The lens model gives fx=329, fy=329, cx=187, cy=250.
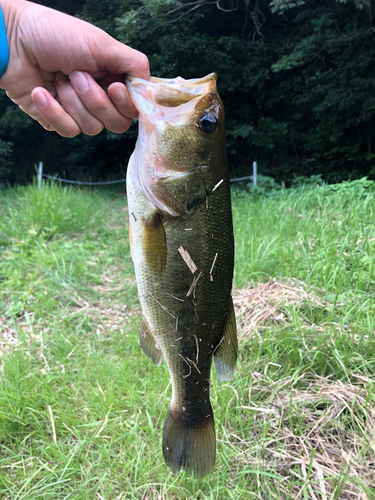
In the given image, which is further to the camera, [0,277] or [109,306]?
[0,277]

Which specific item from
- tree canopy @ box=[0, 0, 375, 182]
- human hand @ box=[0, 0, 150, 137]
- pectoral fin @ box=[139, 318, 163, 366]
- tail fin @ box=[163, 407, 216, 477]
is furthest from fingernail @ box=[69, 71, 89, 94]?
tree canopy @ box=[0, 0, 375, 182]

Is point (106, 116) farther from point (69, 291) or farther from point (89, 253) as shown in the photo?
point (89, 253)

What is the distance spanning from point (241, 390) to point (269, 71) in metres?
12.7

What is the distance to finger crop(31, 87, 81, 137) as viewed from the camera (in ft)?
4.32

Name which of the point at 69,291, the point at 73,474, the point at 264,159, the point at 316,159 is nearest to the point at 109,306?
the point at 69,291

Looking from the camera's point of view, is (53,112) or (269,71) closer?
(53,112)

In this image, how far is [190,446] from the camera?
121 centimetres

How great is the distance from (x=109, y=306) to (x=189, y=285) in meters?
2.57

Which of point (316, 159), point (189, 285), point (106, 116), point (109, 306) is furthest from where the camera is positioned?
point (316, 159)

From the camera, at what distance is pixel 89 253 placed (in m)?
4.61

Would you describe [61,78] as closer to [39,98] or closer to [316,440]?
[39,98]

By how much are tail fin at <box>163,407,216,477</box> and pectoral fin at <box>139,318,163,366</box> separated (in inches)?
9.0

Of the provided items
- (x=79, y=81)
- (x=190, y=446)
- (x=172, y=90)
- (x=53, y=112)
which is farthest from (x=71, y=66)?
(x=190, y=446)

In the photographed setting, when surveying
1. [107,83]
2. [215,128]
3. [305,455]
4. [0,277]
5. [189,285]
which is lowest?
[305,455]
